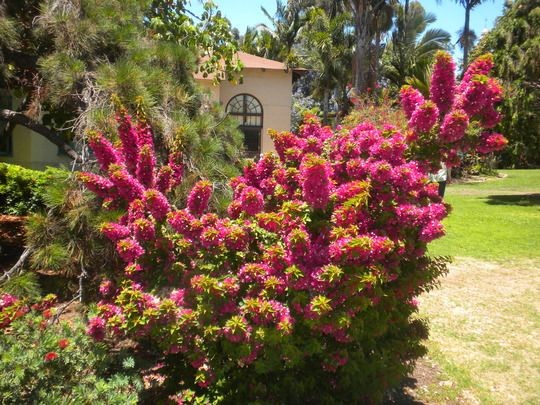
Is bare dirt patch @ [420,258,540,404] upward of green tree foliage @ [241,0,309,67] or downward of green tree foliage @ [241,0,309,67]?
downward

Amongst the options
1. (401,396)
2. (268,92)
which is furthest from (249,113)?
(401,396)

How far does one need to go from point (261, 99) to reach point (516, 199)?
37.2ft

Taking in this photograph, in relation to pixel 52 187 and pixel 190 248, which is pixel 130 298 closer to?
pixel 190 248

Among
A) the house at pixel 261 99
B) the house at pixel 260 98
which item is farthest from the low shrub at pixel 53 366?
the house at pixel 261 99

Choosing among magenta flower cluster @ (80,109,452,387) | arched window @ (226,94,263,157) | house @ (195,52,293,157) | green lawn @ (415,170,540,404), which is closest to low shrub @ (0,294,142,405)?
magenta flower cluster @ (80,109,452,387)

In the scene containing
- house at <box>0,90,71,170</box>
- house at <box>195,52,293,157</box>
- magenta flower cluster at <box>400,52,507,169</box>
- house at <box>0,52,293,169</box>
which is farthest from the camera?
house at <box>195,52,293,157</box>

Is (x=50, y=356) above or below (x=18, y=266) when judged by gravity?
below

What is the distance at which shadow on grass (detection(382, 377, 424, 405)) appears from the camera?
148 inches

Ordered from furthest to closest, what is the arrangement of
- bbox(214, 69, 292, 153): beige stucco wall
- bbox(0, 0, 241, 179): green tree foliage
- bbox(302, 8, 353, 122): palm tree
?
bbox(302, 8, 353, 122): palm tree < bbox(214, 69, 292, 153): beige stucco wall < bbox(0, 0, 241, 179): green tree foliage

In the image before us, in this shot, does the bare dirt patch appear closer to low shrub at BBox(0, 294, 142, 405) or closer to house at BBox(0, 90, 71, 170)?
low shrub at BBox(0, 294, 142, 405)

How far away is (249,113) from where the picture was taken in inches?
878

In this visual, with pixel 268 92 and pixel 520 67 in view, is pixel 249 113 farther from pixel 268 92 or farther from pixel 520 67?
pixel 520 67

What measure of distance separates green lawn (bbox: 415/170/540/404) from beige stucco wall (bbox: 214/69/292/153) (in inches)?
456

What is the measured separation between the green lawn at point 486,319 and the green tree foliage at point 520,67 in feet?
24.1
